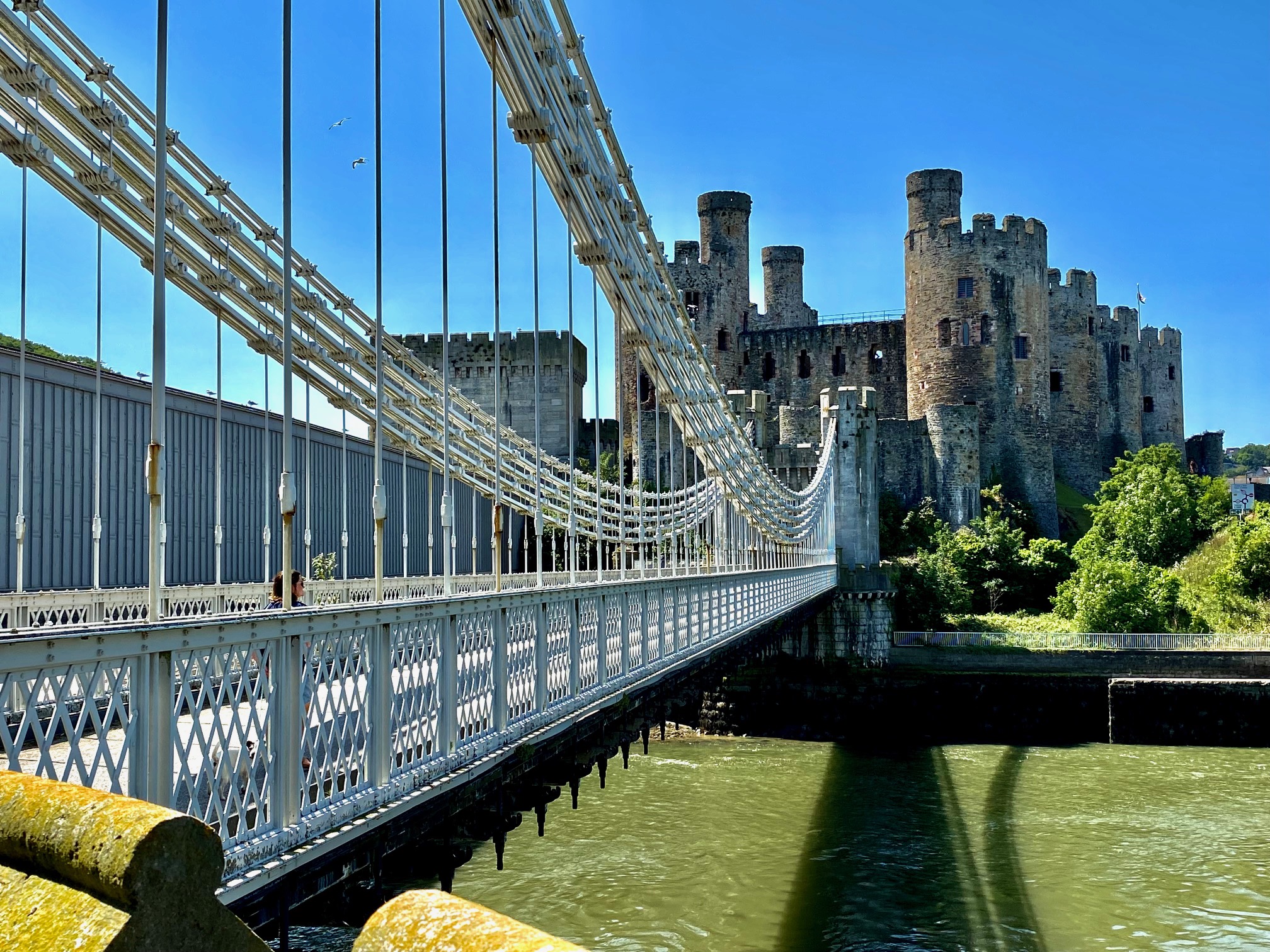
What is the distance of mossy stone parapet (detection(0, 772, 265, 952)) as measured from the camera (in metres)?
1.62

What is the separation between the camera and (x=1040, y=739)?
18422mm

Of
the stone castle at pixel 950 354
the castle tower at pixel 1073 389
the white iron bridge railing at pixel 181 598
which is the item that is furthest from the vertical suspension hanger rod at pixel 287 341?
the castle tower at pixel 1073 389

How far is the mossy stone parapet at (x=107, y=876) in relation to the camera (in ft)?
5.33

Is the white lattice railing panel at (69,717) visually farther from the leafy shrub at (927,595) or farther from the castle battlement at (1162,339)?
the castle battlement at (1162,339)

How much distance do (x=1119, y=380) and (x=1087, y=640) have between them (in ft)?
81.3

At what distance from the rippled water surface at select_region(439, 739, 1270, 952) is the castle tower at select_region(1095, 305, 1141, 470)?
87.5 feet

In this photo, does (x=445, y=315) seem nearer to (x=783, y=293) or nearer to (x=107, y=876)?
(x=107, y=876)

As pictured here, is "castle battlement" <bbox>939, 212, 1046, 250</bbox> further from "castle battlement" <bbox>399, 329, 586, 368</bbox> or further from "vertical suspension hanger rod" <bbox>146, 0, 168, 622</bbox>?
"vertical suspension hanger rod" <bbox>146, 0, 168, 622</bbox>

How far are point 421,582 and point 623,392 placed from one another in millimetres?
4745

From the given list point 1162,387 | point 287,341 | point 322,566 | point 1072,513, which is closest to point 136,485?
point 322,566

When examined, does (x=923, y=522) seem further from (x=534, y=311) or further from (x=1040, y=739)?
(x=534, y=311)

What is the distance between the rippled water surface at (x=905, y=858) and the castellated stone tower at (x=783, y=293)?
2625 centimetres

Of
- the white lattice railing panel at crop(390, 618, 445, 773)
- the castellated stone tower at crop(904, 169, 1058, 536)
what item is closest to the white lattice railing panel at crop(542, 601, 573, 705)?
the white lattice railing panel at crop(390, 618, 445, 773)

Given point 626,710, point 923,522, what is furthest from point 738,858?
point 923,522
